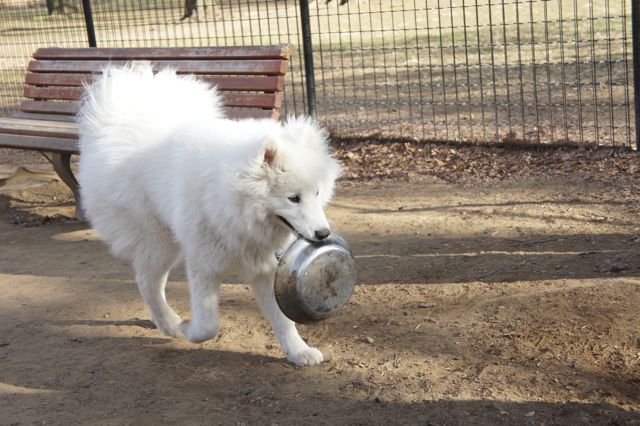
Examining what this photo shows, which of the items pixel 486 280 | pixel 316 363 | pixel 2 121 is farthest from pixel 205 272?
pixel 2 121

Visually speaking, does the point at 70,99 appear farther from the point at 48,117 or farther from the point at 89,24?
the point at 89,24

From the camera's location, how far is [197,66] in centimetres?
700

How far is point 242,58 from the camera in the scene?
6.72 m

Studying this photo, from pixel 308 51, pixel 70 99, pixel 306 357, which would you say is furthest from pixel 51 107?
pixel 306 357

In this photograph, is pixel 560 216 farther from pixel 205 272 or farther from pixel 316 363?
pixel 205 272

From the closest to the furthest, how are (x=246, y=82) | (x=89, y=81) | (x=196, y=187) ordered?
(x=196, y=187) < (x=246, y=82) < (x=89, y=81)

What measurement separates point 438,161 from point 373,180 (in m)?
0.71

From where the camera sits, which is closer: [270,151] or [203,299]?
[270,151]

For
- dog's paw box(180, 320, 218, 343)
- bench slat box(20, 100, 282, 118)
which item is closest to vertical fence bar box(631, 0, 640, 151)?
dog's paw box(180, 320, 218, 343)

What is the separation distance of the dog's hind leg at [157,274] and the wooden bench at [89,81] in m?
2.01

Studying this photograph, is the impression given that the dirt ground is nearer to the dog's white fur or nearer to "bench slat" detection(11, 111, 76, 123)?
the dog's white fur

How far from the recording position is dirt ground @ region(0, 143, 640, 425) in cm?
375

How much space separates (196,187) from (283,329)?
879 mm

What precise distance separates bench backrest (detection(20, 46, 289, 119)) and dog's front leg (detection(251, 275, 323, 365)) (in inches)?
90.1
